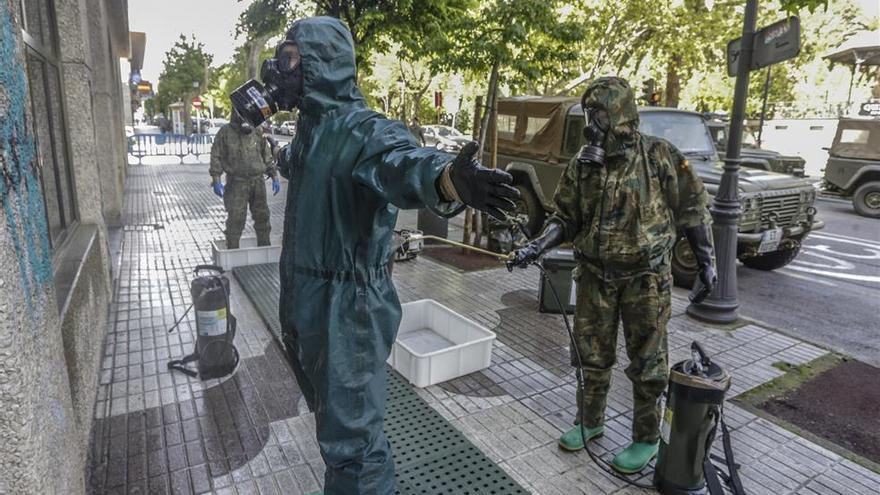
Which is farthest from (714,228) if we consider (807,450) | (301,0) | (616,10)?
(616,10)

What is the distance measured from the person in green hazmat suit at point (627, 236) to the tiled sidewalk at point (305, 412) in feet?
2.14

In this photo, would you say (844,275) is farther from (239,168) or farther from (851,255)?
(239,168)

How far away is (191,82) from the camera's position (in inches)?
1748

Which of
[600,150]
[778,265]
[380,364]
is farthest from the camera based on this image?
[778,265]

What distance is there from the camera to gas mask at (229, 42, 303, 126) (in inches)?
77.5

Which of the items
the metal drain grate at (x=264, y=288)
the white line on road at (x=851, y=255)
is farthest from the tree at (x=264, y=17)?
the white line on road at (x=851, y=255)

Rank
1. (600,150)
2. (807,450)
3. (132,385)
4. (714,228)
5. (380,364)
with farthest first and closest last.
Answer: (714,228) → (132,385) → (807,450) → (600,150) → (380,364)

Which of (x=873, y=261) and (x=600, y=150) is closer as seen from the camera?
(x=600, y=150)

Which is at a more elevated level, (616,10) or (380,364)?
(616,10)

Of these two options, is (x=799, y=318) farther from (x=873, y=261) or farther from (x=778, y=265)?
(x=873, y=261)

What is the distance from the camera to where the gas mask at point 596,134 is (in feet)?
9.27

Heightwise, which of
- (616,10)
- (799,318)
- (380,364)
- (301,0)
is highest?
(616,10)

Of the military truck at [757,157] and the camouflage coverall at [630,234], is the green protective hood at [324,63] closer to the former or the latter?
the camouflage coverall at [630,234]

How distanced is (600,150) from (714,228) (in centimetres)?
330
